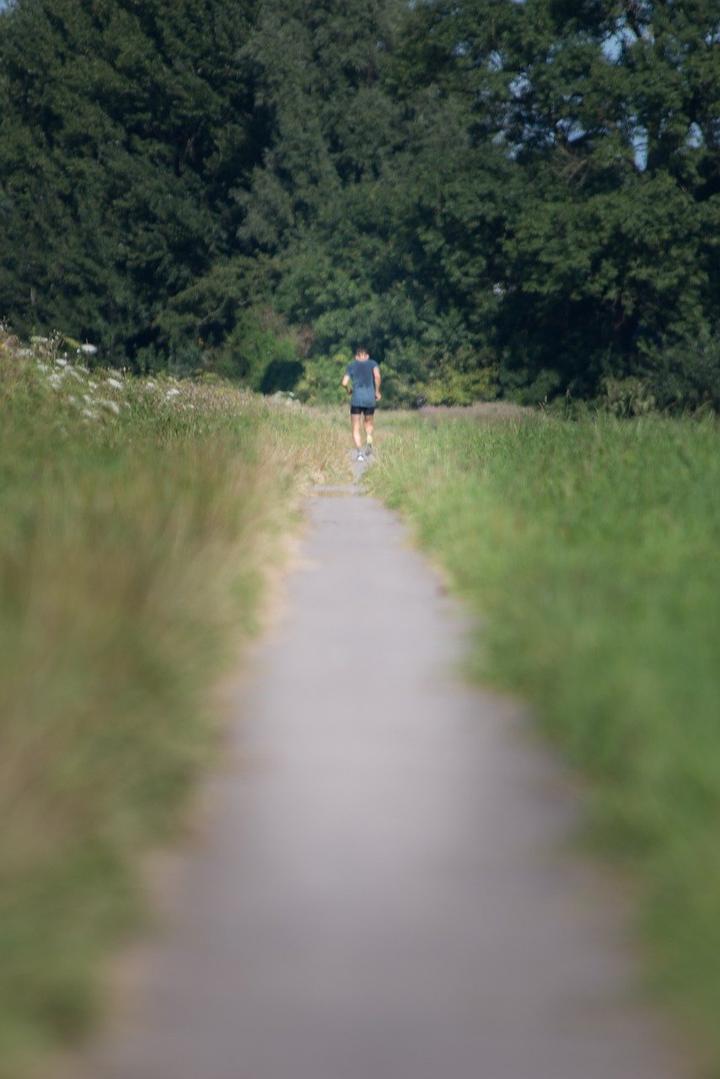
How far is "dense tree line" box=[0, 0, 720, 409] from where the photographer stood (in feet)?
134

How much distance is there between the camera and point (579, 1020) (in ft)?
13.4

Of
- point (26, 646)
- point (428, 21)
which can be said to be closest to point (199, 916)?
point (26, 646)

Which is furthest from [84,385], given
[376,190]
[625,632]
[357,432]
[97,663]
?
[376,190]

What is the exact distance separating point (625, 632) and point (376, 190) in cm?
4498

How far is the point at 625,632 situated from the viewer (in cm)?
782

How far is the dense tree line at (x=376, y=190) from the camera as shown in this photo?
40781 mm

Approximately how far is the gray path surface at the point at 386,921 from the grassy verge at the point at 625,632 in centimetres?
18

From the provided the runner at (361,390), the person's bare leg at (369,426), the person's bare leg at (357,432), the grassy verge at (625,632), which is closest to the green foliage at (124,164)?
the person's bare leg at (369,426)

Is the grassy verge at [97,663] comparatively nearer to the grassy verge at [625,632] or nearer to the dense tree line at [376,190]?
the grassy verge at [625,632]

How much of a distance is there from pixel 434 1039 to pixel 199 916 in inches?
39.2

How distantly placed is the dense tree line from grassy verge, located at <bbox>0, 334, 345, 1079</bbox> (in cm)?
2222

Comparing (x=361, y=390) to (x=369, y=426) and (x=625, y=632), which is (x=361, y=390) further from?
(x=625, y=632)

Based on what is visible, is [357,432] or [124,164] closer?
[357,432]

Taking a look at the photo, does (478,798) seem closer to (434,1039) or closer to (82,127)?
(434,1039)
